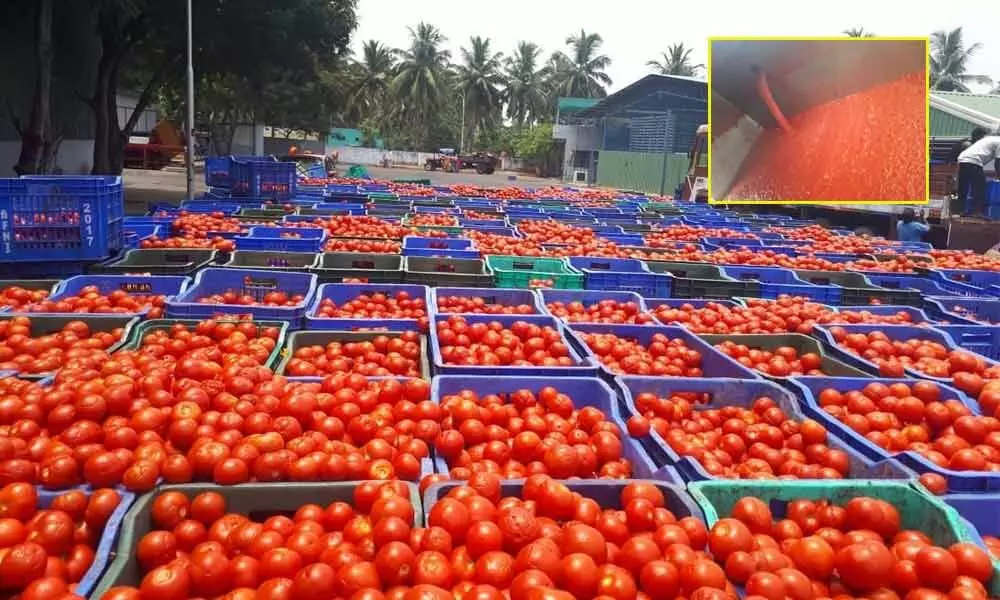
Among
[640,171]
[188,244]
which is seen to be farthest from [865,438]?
[640,171]

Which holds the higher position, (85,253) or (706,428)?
(85,253)

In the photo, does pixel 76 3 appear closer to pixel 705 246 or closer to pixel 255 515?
pixel 705 246

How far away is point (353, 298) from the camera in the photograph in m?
5.67

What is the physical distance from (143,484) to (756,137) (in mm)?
9219

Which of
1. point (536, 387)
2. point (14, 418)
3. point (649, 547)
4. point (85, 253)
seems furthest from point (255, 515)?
point (85, 253)

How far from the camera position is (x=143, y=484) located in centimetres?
239

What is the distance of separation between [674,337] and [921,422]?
166cm

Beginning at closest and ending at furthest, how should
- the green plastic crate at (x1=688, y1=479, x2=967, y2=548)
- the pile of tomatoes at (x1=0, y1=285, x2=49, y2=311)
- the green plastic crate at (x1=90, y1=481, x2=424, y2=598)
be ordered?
the green plastic crate at (x1=90, y1=481, x2=424, y2=598), the green plastic crate at (x1=688, y1=479, x2=967, y2=548), the pile of tomatoes at (x1=0, y1=285, x2=49, y2=311)

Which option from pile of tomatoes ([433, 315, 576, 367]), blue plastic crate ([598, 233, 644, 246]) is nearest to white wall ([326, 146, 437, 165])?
blue plastic crate ([598, 233, 644, 246])

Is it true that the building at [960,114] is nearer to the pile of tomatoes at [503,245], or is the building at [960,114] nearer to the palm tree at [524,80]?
the pile of tomatoes at [503,245]

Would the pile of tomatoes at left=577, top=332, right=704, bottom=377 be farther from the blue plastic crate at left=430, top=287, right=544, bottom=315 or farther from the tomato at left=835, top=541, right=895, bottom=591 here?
the tomato at left=835, top=541, right=895, bottom=591

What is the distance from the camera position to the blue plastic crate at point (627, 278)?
662 centimetres

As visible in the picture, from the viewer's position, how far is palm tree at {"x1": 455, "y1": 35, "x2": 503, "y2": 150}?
62750mm

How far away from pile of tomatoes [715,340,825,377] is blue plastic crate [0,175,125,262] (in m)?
5.31
